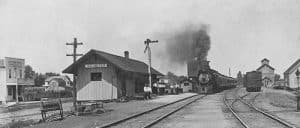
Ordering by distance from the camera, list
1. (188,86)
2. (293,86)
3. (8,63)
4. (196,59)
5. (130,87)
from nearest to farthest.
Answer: (130,87)
(8,63)
(196,59)
(188,86)
(293,86)

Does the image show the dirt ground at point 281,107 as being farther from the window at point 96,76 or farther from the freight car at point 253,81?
the freight car at point 253,81

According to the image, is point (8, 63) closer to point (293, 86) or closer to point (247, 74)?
point (247, 74)

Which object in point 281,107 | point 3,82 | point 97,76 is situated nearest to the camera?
point 281,107

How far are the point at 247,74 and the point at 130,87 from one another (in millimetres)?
24200

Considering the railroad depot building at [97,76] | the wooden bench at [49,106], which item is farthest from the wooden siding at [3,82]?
the wooden bench at [49,106]

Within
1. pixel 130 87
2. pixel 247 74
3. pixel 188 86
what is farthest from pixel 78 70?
pixel 188 86

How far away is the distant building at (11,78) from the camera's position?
4497cm

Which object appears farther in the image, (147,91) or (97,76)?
(147,91)

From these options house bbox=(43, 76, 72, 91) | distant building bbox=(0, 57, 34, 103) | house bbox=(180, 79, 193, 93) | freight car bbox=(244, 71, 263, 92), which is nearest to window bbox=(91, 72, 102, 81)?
house bbox=(43, 76, 72, 91)

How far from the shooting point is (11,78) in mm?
46500

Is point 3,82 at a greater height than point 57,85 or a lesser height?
greater

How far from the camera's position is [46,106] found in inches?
664

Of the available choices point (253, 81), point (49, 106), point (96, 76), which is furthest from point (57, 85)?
point (253, 81)

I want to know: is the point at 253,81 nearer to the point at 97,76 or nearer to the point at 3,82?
the point at 97,76
